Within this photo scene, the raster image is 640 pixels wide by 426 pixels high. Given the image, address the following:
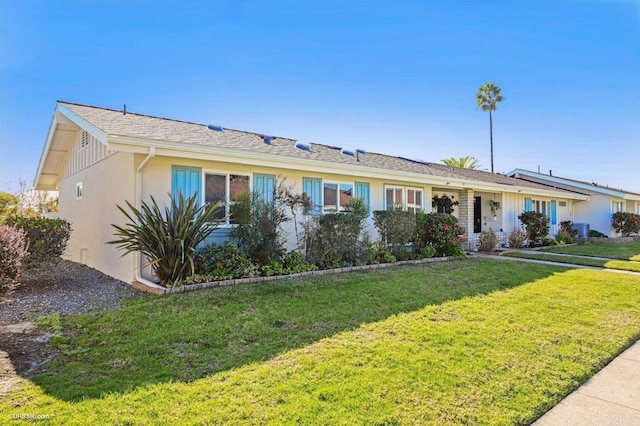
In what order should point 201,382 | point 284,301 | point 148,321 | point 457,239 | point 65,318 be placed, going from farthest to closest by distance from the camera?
1. point 457,239
2. point 284,301
3. point 65,318
4. point 148,321
5. point 201,382

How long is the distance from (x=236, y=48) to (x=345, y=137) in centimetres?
972

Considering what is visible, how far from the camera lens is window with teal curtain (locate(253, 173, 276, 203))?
31.6 feet

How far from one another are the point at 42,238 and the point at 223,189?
4.29m

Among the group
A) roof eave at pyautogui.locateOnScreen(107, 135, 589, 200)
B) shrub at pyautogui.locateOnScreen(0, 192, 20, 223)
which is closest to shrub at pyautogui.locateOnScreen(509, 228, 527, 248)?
roof eave at pyautogui.locateOnScreen(107, 135, 589, 200)

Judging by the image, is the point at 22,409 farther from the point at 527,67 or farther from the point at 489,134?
the point at 489,134

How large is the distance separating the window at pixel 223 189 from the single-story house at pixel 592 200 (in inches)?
890

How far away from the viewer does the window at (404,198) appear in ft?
42.9

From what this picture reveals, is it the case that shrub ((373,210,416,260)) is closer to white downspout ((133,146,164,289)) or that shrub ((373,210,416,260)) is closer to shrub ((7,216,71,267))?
white downspout ((133,146,164,289))

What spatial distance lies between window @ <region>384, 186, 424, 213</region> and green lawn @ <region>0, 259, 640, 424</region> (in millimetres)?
5974

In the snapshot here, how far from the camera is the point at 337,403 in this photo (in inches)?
127

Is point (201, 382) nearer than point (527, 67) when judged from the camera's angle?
Yes

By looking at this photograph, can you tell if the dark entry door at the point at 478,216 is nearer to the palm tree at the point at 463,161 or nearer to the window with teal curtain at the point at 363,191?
the window with teal curtain at the point at 363,191

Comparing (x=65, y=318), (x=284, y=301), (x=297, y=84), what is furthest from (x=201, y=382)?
(x=297, y=84)

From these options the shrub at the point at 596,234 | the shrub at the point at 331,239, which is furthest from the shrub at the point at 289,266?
the shrub at the point at 596,234
